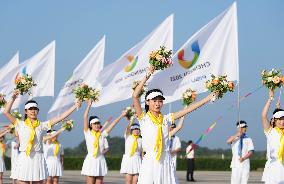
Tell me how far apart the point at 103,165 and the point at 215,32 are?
17.4ft

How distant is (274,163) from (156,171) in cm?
372

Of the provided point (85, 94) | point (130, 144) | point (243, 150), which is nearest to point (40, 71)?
point (130, 144)

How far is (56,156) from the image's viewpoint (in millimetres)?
21781

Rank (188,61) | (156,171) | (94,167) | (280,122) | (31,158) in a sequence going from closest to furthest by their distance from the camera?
(156,171), (280,122), (31,158), (94,167), (188,61)

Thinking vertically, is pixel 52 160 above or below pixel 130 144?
below

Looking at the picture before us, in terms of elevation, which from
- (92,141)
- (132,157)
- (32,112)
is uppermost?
(32,112)

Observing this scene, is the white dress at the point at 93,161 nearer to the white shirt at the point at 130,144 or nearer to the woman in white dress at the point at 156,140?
the white shirt at the point at 130,144

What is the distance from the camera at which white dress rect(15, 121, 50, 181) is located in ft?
44.0

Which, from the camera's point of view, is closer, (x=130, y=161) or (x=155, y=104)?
(x=155, y=104)

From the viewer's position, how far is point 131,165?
68.5ft

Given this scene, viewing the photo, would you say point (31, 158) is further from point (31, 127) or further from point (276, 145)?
point (276, 145)

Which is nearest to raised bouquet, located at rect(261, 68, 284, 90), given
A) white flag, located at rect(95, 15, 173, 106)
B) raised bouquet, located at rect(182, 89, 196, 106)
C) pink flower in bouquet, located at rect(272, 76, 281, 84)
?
pink flower in bouquet, located at rect(272, 76, 281, 84)

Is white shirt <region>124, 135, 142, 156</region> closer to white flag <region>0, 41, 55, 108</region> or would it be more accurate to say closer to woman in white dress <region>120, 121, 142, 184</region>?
woman in white dress <region>120, 121, 142, 184</region>

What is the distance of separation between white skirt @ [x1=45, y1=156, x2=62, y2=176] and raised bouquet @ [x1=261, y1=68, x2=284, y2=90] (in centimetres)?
938
